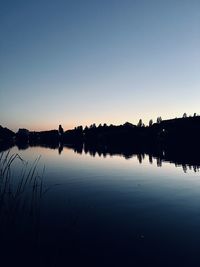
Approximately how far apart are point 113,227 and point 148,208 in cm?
544

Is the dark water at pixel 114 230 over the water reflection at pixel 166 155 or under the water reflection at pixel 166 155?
under

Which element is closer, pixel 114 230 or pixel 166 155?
pixel 114 230

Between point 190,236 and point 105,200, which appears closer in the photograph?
point 190,236

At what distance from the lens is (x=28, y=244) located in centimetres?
1427

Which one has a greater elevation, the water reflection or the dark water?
the water reflection

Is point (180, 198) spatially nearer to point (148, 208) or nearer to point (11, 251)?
point (148, 208)

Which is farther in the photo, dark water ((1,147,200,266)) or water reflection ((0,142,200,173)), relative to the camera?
water reflection ((0,142,200,173))

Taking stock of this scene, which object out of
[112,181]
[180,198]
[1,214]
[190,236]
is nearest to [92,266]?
[190,236]

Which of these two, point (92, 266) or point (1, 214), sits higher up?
point (1, 214)

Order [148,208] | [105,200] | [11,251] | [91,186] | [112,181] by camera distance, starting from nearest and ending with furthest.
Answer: [11,251] < [148,208] < [105,200] < [91,186] < [112,181]

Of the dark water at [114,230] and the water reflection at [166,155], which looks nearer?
the dark water at [114,230]

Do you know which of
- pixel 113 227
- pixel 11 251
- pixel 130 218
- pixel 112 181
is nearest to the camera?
pixel 11 251

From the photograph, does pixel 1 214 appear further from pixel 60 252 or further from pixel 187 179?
pixel 187 179

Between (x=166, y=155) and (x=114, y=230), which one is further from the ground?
(x=166, y=155)
